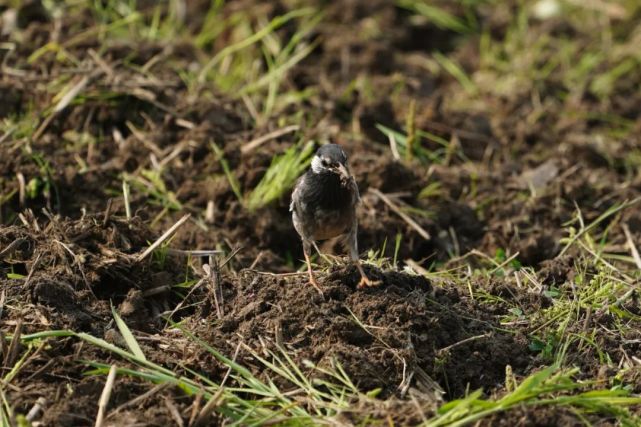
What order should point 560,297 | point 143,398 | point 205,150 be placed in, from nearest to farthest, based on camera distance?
point 143,398, point 560,297, point 205,150

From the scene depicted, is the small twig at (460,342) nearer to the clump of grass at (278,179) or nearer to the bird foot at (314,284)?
the bird foot at (314,284)

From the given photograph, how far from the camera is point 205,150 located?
6.59m

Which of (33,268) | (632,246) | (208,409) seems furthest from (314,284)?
(632,246)

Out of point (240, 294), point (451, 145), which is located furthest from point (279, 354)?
point (451, 145)

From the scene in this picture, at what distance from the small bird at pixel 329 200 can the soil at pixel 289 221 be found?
0.94 ft

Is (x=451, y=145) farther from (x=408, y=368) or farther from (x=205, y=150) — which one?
(x=408, y=368)

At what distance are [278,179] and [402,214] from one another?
33.1 inches

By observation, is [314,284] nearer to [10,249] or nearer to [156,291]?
[156,291]

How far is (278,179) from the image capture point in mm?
6160

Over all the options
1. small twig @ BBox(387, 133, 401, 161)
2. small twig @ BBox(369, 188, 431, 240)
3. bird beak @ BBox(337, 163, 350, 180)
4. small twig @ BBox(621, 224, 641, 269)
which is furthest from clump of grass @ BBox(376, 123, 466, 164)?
bird beak @ BBox(337, 163, 350, 180)

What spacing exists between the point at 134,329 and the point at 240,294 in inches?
21.3

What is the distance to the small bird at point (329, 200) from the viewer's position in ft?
16.3

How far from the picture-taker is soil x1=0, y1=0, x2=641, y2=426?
430 centimetres

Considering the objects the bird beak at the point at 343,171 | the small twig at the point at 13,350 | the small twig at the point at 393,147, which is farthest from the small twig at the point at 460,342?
the small twig at the point at 393,147
